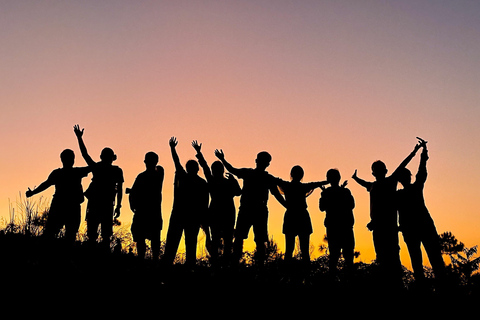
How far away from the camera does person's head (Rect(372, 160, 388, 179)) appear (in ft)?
26.0

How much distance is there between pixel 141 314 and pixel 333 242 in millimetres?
4613

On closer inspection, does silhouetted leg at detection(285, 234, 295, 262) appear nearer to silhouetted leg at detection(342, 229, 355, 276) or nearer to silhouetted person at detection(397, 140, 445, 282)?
silhouetted leg at detection(342, 229, 355, 276)

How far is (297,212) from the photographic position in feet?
26.9

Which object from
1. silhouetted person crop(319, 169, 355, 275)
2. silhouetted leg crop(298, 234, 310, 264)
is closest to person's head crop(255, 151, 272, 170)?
silhouetted person crop(319, 169, 355, 275)

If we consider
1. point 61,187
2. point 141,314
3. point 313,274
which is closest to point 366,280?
point 313,274

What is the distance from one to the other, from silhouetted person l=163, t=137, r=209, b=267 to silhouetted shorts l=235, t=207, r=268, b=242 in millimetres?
650

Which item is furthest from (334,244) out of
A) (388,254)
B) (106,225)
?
(106,225)

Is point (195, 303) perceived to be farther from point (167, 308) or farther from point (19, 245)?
point (19, 245)

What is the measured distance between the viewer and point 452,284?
661cm

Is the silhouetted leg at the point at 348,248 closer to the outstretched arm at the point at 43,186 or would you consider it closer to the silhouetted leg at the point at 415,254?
the silhouetted leg at the point at 415,254

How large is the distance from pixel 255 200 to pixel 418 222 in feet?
9.07

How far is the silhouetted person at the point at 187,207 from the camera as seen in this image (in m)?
7.61

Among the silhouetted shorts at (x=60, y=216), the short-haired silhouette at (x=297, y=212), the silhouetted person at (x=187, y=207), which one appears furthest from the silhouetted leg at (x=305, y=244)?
the silhouetted shorts at (x=60, y=216)

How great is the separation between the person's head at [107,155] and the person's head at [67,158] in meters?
0.56
